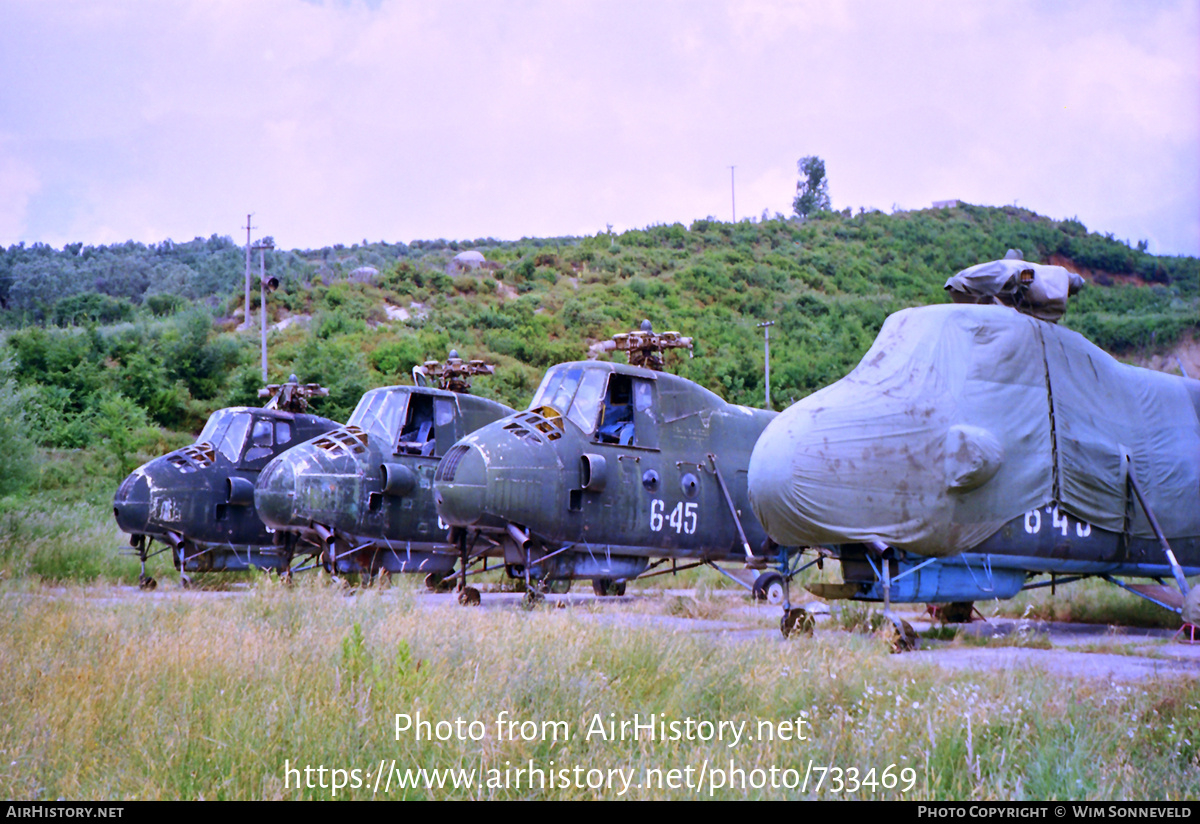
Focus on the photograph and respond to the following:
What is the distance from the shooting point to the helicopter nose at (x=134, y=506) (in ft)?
45.0

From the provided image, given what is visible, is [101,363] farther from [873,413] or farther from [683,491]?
[873,413]

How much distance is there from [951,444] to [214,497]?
10.5 metres

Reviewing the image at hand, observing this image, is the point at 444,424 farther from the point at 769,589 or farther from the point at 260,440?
the point at 769,589

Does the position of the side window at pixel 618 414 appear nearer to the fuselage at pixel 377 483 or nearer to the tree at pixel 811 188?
the fuselage at pixel 377 483

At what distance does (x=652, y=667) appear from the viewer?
20.2 ft

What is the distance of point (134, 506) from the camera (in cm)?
1371

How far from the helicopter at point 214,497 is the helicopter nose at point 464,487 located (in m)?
3.84

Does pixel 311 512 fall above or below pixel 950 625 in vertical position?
above

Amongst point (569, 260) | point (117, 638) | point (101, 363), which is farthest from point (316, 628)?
point (569, 260)

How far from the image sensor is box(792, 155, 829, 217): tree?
7512 cm

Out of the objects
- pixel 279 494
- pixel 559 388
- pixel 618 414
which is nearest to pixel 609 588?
pixel 618 414

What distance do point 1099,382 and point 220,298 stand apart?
46.0 m

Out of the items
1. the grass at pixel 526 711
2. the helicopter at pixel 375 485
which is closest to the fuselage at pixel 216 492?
the helicopter at pixel 375 485

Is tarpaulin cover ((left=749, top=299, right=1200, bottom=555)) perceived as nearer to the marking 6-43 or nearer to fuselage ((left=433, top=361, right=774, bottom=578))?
the marking 6-43
